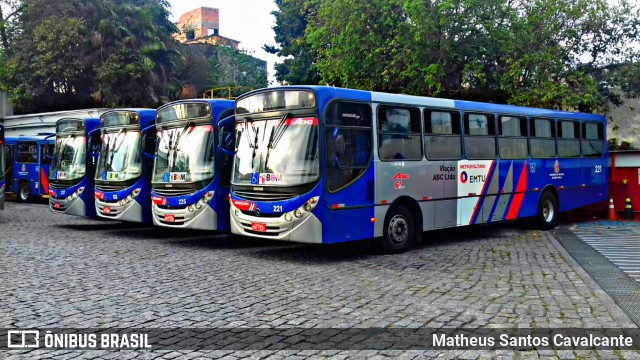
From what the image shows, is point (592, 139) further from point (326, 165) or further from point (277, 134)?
point (277, 134)

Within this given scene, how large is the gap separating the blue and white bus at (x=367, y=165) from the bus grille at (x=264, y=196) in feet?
0.06

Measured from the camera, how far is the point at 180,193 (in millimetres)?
12164

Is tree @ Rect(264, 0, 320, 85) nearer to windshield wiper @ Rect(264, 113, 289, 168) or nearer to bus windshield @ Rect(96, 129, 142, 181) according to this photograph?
bus windshield @ Rect(96, 129, 142, 181)

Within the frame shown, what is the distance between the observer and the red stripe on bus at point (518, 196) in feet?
46.6

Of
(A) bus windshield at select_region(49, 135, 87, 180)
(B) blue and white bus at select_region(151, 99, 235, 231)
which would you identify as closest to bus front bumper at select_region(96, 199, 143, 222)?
(B) blue and white bus at select_region(151, 99, 235, 231)

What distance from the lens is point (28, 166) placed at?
25.8 meters

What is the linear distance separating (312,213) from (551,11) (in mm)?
15085

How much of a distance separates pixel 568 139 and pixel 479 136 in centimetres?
440

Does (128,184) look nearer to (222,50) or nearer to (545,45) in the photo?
(545,45)

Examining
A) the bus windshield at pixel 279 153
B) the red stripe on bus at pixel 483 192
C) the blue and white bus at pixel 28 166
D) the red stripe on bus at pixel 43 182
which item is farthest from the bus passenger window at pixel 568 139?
the red stripe on bus at pixel 43 182

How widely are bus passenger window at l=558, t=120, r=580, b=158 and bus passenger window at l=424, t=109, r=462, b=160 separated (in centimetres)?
472

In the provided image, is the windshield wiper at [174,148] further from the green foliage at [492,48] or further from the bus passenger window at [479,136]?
the green foliage at [492,48]

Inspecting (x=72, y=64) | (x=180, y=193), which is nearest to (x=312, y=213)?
(x=180, y=193)

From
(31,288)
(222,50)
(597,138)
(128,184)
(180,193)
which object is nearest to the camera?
(31,288)
